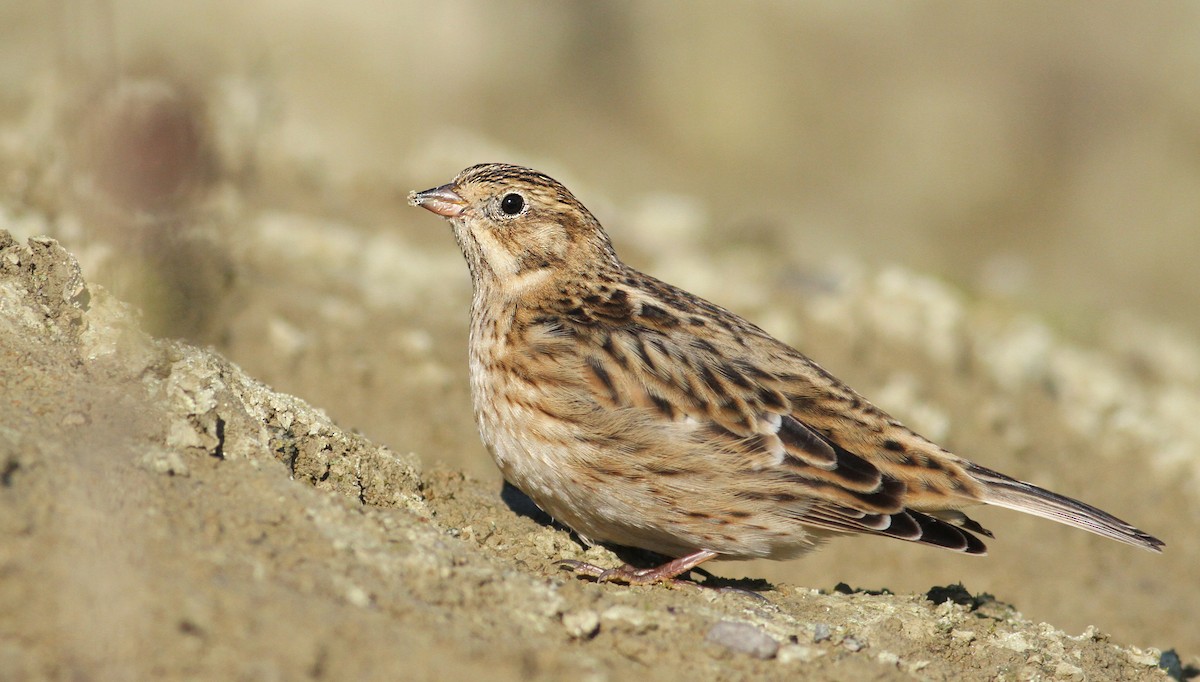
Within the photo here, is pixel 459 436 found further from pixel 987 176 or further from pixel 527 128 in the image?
pixel 987 176

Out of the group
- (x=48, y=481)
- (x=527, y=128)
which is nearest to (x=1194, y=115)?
(x=527, y=128)

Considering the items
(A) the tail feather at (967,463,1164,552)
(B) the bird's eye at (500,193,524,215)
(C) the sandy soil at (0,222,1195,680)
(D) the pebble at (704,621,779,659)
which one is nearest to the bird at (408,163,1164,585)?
(A) the tail feather at (967,463,1164,552)

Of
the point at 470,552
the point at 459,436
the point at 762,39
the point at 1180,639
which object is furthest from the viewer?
the point at 762,39

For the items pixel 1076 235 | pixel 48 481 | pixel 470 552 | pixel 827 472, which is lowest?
pixel 48 481

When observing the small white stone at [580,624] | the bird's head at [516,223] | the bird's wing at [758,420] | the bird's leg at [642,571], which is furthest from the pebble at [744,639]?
the bird's head at [516,223]

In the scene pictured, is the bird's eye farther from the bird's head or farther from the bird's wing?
the bird's wing

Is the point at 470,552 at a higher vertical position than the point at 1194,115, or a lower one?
lower

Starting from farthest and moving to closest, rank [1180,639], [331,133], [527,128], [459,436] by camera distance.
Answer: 1. [527,128]
2. [331,133]
3. [459,436]
4. [1180,639]

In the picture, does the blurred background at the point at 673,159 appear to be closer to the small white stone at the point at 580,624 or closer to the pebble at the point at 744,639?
the small white stone at the point at 580,624
